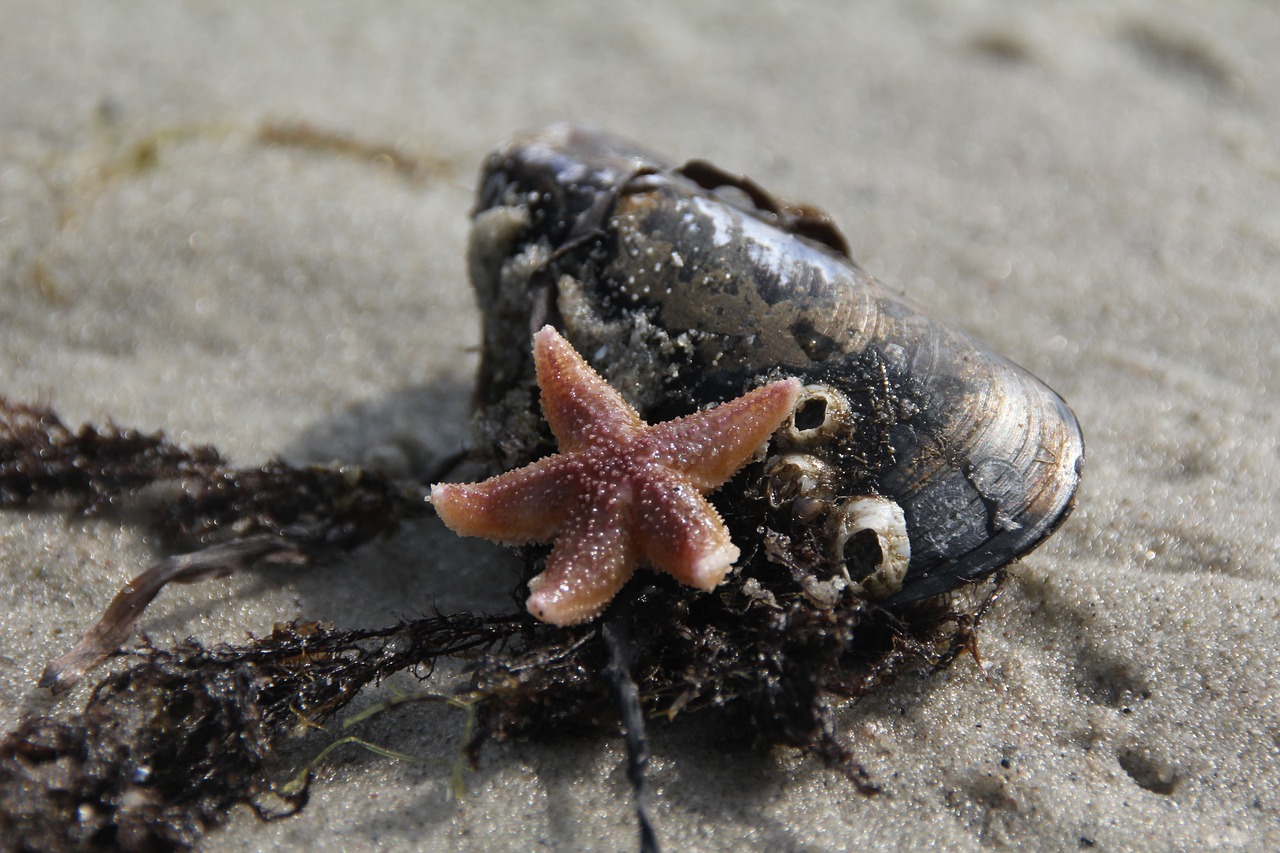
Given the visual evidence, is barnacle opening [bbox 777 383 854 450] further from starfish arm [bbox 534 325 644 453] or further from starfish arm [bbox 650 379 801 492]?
starfish arm [bbox 534 325 644 453]

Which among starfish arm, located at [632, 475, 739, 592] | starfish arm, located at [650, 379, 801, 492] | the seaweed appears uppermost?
starfish arm, located at [650, 379, 801, 492]

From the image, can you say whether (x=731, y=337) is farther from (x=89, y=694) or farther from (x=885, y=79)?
(x=885, y=79)

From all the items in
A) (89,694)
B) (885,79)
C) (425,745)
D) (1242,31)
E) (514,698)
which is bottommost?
(89,694)

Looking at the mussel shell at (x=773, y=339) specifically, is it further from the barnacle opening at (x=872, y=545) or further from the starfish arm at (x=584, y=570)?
the starfish arm at (x=584, y=570)

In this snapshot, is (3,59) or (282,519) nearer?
(282,519)

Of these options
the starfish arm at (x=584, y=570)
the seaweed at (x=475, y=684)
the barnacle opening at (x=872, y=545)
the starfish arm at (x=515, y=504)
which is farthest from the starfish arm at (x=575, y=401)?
the barnacle opening at (x=872, y=545)

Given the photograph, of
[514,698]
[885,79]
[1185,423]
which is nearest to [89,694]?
[514,698]

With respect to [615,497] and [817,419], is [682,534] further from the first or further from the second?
[817,419]

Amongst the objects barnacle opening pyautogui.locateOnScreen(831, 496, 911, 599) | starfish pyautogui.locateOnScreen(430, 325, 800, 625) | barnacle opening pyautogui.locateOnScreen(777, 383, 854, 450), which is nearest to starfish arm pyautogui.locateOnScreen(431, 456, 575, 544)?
starfish pyautogui.locateOnScreen(430, 325, 800, 625)
